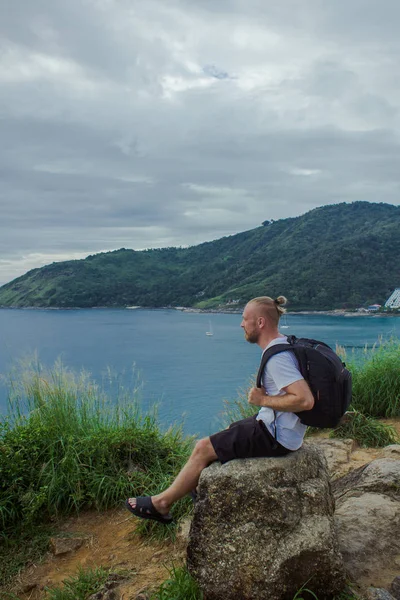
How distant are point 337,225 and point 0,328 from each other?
71940mm

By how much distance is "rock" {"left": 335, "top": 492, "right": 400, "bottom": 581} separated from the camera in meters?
3.30

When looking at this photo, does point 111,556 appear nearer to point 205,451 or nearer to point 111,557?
point 111,557

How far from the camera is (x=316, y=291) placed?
7919 centimetres

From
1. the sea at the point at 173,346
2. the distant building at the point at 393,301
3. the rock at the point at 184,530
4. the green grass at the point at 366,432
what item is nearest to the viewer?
the rock at the point at 184,530

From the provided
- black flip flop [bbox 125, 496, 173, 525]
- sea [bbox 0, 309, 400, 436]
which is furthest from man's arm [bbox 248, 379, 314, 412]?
sea [bbox 0, 309, 400, 436]

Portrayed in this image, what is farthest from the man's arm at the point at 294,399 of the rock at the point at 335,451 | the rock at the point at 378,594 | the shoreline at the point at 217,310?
the shoreline at the point at 217,310

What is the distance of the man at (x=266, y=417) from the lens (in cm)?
303

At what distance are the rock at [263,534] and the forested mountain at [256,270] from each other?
74.8m

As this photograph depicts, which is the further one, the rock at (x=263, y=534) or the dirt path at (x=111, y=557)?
the dirt path at (x=111, y=557)

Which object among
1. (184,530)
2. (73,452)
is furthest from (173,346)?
(184,530)

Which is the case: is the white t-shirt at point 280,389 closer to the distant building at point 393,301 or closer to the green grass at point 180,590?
the green grass at point 180,590

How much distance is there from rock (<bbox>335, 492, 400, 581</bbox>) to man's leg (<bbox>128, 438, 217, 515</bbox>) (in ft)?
3.59

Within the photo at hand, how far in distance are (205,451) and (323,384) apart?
0.87 m

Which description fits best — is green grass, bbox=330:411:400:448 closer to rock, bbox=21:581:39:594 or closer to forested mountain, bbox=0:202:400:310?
rock, bbox=21:581:39:594
